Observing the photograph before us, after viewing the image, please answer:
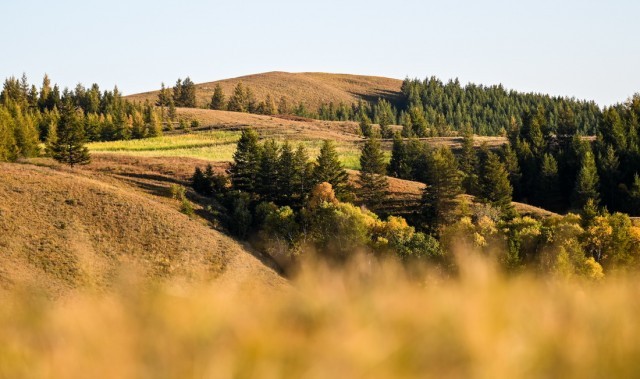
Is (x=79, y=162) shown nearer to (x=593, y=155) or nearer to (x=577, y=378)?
(x=593, y=155)

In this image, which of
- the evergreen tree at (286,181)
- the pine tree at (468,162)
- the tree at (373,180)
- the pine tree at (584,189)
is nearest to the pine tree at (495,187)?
the pine tree at (468,162)

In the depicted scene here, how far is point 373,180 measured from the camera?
256 ft

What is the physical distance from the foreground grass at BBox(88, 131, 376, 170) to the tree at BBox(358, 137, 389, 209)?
2421 centimetres

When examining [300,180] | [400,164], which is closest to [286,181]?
[300,180]

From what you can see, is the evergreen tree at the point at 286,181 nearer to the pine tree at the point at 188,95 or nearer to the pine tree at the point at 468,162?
the pine tree at the point at 468,162

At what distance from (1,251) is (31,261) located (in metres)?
2.63

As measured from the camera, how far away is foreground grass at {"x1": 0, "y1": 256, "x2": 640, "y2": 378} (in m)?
2.96

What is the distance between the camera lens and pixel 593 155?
99.8 m

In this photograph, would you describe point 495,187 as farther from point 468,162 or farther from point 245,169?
point 245,169

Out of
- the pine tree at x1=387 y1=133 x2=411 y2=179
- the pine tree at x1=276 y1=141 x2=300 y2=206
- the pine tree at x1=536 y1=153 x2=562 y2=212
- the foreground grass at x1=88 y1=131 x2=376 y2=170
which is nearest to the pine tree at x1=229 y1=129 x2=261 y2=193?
the pine tree at x1=276 y1=141 x2=300 y2=206

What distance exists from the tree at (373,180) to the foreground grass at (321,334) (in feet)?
235

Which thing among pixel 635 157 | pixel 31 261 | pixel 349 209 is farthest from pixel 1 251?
pixel 635 157

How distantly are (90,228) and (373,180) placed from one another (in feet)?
118

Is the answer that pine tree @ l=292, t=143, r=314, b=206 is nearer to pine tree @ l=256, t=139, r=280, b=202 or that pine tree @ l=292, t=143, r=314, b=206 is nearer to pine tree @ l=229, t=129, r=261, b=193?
pine tree @ l=256, t=139, r=280, b=202
